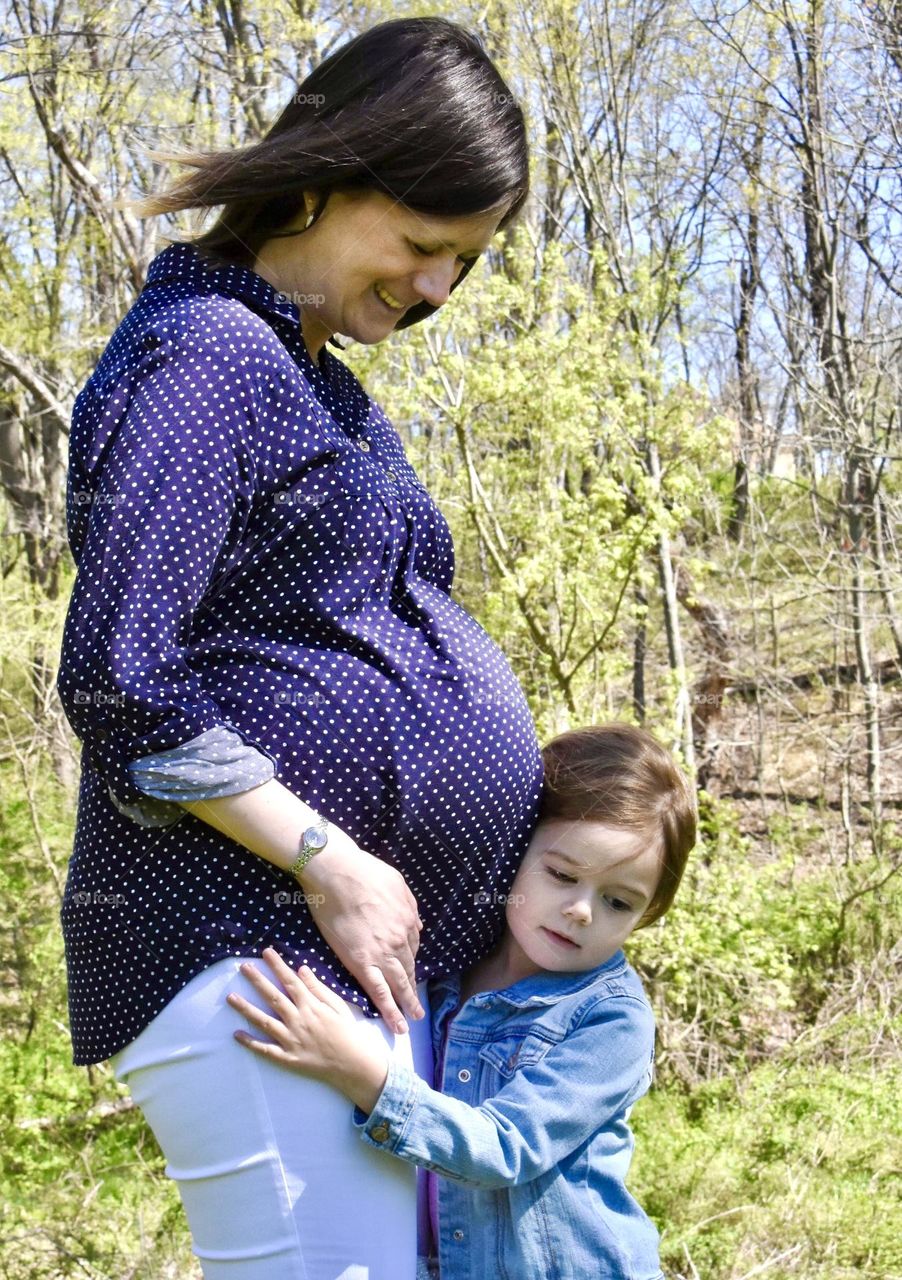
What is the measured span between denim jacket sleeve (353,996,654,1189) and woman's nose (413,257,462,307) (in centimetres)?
94

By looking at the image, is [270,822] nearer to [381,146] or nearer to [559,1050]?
[559,1050]

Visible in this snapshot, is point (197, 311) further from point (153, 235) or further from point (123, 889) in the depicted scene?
point (153, 235)

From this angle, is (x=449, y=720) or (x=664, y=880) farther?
(x=664, y=880)

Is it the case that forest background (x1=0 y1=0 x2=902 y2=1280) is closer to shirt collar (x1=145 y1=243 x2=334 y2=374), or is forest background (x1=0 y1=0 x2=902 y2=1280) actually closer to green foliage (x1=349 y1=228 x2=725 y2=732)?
green foliage (x1=349 y1=228 x2=725 y2=732)

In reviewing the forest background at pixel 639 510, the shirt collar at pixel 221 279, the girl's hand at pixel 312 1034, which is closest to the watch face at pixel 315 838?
the girl's hand at pixel 312 1034

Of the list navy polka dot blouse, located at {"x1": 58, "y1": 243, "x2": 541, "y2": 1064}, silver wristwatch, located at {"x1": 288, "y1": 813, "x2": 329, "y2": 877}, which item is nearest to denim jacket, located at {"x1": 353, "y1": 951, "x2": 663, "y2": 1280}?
navy polka dot blouse, located at {"x1": 58, "y1": 243, "x2": 541, "y2": 1064}

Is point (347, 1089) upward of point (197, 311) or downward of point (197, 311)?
downward

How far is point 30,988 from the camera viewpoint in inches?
236

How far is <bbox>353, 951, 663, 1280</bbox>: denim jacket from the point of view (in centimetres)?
161

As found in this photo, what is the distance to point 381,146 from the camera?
1.51m

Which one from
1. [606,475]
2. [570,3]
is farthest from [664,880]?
[570,3]

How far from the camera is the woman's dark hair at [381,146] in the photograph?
4.99 feet

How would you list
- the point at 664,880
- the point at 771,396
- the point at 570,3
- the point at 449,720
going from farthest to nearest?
1. the point at 771,396
2. the point at 570,3
3. the point at 664,880
4. the point at 449,720

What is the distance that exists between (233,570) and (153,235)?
4962 mm
